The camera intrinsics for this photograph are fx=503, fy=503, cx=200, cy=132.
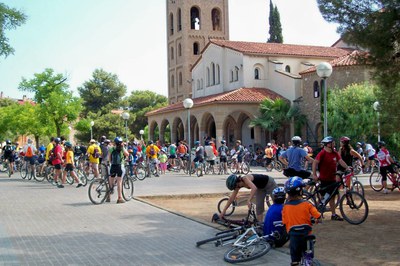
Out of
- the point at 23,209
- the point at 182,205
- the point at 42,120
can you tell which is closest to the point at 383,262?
the point at 182,205

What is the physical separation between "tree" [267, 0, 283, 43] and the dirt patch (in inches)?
2149

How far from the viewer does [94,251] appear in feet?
25.5

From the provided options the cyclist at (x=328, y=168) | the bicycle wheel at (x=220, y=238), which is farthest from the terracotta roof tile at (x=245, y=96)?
the bicycle wheel at (x=220, y=238)

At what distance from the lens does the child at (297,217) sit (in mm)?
5840

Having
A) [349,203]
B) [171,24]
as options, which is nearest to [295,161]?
[349,203]

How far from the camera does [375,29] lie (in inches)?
395

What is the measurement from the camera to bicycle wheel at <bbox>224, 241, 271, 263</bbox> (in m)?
6.91

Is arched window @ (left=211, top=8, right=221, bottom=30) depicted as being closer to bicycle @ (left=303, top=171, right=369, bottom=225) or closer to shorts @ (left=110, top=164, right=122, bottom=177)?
shorts @ (left=110, top=164, right=122, bottom=177)

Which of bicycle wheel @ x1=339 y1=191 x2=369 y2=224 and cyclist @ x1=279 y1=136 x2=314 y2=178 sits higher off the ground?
cyclist @ x1=279 y1=136 x2=314 y2=178

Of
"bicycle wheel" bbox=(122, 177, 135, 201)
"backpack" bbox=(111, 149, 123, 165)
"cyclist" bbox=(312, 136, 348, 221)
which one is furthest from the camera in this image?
"bicycle wheel" bbox=(122, 177, 135, 201)

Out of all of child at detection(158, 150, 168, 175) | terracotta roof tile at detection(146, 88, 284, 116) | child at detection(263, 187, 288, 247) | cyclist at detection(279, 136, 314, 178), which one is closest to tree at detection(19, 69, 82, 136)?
terracotta roof tile at detection(146, 88, 284, 116)

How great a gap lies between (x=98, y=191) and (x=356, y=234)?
760 centimetres

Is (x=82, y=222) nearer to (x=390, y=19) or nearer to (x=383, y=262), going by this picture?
(x=383, y=262)

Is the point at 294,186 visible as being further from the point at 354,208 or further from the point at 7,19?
the point at 7,19
